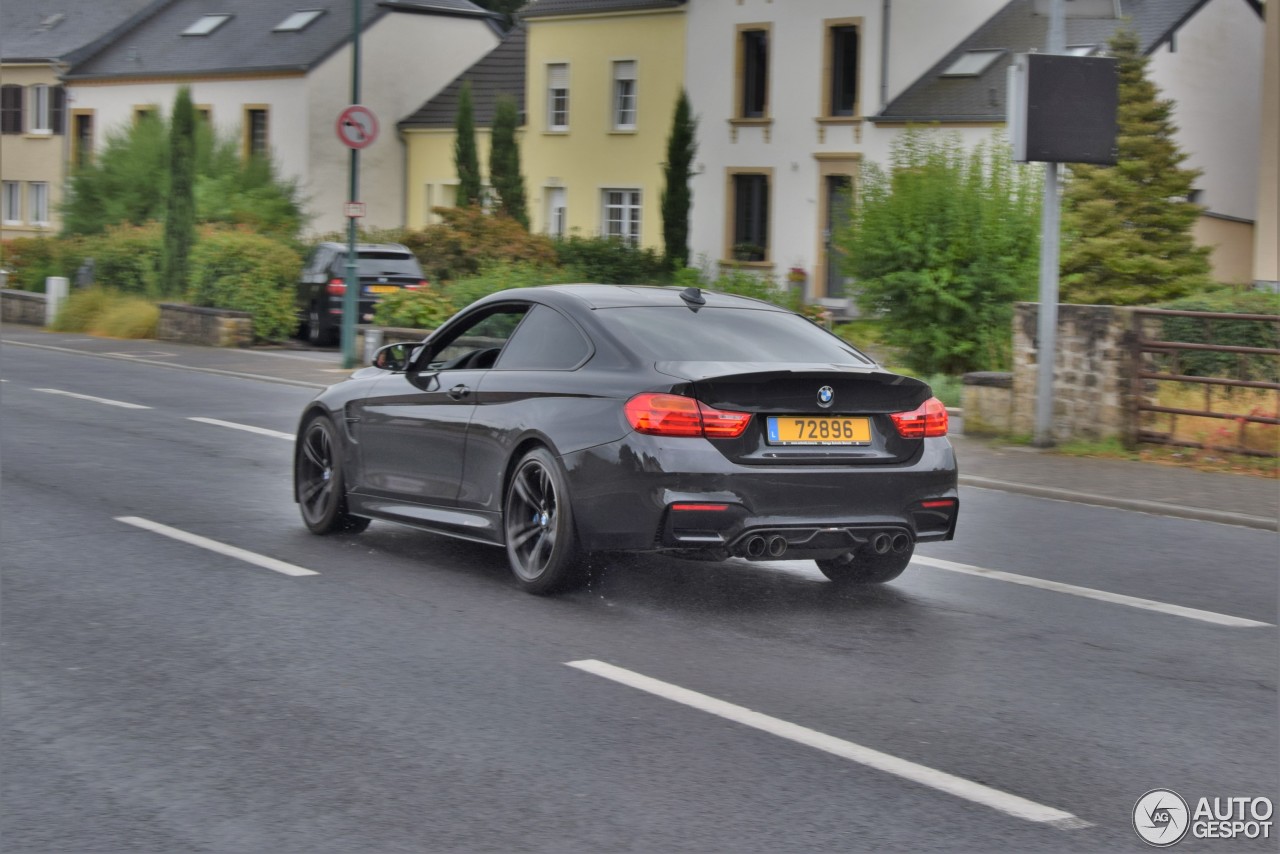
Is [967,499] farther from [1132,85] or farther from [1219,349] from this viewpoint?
[1132,85]

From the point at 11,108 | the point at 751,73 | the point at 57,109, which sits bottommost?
the point at 751,73

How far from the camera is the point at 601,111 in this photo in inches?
1855

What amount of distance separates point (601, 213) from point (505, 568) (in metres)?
38.7

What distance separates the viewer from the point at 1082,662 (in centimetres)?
705

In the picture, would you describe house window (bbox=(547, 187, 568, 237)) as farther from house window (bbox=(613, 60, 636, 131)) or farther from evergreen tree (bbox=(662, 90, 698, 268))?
evergreen tree (bbox=(662, 90, 698, 268))

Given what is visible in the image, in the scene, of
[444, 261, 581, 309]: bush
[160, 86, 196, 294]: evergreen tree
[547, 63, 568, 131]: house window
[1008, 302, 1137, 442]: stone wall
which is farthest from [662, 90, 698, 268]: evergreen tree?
[1008, 302, 1137, 442]: stone wall

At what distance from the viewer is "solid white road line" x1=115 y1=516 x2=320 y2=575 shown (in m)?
8.92

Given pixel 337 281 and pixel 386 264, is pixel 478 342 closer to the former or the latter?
pixel 337 281

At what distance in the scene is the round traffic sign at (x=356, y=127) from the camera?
2423 cm

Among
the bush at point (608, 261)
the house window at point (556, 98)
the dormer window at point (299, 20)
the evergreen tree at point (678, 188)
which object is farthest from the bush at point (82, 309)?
the dormer window at point (299, 20)

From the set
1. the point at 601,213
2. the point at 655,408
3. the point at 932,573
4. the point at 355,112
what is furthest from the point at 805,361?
the point at 601,213

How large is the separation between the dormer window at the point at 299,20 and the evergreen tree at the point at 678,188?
54.1ft

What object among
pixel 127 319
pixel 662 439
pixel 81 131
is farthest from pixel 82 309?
pixel 81 131

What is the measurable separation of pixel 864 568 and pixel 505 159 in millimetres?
39162
